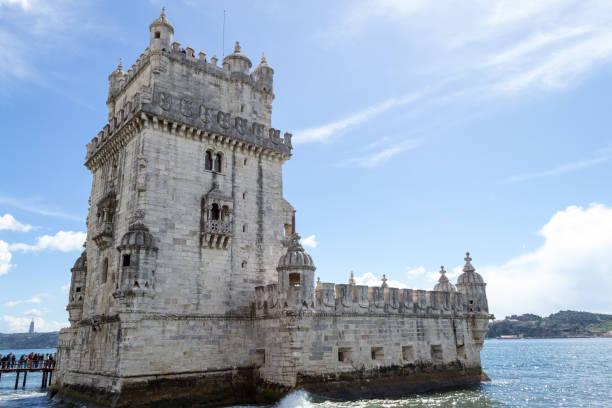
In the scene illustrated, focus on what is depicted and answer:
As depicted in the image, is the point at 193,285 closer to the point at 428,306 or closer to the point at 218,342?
the point at 218,342

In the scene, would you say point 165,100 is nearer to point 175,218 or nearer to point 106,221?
point 175,218

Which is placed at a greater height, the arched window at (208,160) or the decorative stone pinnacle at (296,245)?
the arched window at (208,160)

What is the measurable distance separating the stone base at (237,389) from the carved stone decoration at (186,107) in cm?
1472

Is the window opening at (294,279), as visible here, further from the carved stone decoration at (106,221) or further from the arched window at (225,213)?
the carved stone decoration at (106,221)

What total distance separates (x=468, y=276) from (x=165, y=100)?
82.7ft

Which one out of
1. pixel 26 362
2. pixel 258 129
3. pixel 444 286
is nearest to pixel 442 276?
pixel 444 286

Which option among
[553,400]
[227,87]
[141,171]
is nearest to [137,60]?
[227,87]

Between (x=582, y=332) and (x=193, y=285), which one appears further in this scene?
(x=582, y=332)

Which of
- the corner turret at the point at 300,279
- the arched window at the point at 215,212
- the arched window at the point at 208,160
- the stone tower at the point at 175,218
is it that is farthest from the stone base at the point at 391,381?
the arched window at the point at 208,160

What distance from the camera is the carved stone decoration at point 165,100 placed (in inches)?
1039

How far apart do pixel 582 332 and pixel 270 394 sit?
17449cm

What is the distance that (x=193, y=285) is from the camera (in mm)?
25453

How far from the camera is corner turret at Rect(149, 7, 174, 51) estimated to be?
2792cm

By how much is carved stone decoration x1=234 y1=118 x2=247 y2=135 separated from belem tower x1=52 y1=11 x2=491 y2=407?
0.15 m
